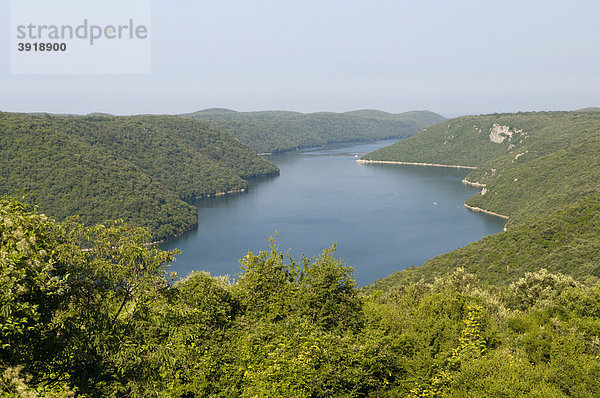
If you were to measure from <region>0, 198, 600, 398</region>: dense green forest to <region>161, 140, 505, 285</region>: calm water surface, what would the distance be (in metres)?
57.9

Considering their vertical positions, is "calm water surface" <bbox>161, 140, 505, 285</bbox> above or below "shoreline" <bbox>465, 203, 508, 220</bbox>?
below

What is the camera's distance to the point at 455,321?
24.1 meters

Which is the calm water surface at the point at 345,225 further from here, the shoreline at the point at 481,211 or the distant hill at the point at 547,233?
the distant hill at the point at 547,233

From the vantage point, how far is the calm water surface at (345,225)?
313ft

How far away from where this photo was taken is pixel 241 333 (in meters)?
20.4

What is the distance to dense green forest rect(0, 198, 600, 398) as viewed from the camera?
11.3 metres

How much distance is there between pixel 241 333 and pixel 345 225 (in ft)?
342

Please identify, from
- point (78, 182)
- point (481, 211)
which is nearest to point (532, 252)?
point (481, 211)

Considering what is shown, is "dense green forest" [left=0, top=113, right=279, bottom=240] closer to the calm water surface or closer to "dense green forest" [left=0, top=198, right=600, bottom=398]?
the calm water surface

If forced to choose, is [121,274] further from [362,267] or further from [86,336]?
[362,267]

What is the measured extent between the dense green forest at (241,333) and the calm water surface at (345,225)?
190 ft

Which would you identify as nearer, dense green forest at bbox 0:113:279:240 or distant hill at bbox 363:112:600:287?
distant hill at bbox 363:112:600:287

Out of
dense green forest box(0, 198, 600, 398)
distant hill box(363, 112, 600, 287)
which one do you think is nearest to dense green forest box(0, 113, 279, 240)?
distant hill box(363, 112, 600, 287)

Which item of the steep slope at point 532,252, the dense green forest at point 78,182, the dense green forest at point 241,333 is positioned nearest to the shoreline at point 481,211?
the steep slope at point 532,252
